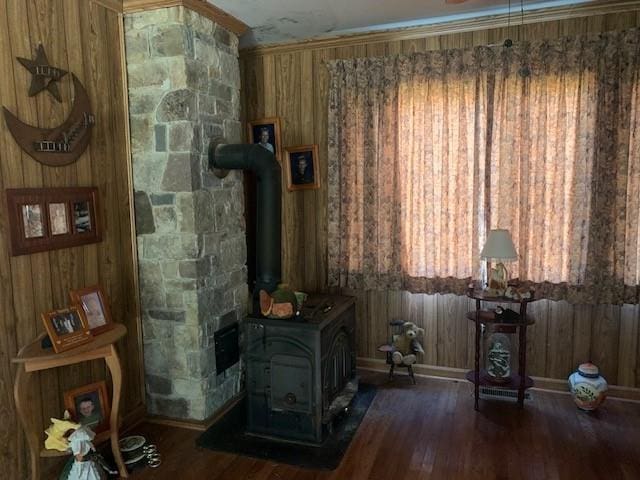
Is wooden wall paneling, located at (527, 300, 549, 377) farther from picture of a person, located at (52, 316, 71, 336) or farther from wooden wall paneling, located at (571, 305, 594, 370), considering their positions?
picture of a person, located at (52, 316, 71, 336)

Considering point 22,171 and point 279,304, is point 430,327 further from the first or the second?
point 22,171

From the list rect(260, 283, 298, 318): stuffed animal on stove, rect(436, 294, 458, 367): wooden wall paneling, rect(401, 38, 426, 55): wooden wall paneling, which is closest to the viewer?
rect(260, 283, 298, 318): stuffed animal on stove

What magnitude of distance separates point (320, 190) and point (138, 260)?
1.51 metres

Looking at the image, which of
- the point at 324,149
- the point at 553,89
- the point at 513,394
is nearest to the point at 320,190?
the point at 324,149

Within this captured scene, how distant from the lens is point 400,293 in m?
3.72

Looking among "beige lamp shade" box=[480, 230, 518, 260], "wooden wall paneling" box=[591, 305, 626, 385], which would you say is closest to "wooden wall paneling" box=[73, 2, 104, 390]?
"beige lamp shade" box=[480, 230, 518, 260]

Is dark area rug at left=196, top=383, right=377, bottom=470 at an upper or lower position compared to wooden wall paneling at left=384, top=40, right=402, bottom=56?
lower

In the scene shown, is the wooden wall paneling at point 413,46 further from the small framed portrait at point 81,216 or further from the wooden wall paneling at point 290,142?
the small framed portrait at point 81,216

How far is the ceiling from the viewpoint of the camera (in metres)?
3.05

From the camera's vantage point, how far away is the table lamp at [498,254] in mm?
3014

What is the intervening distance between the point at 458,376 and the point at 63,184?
9.72 feet

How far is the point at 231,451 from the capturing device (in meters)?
2.75

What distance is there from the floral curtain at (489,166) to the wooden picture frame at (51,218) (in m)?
1.74

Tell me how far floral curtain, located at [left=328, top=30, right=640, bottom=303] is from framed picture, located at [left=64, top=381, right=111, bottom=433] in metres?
1.85
